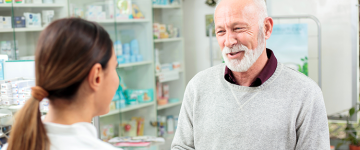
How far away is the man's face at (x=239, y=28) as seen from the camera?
4.09ft

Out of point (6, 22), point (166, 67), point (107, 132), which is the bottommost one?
point (107, 132)

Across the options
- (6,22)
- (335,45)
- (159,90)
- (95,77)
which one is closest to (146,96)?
(159,90)

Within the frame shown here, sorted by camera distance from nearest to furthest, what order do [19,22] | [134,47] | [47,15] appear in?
[19,22]
[47,15]
[134,47]

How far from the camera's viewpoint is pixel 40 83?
0.66 m

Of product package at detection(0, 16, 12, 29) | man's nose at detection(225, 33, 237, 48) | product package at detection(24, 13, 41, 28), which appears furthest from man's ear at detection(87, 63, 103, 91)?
product package at detection(24, 13, 41, 28)

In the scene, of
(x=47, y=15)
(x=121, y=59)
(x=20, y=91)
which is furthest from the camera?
(x=121, y=59)

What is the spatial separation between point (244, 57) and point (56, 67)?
0.81 meters

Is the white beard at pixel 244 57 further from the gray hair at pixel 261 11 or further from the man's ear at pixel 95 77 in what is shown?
the man's ear at pixel 95 77

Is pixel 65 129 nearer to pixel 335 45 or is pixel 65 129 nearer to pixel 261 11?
pixel 261 11

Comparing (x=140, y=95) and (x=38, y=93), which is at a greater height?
(x=38, y=93)

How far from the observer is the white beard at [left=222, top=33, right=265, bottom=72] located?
127cm

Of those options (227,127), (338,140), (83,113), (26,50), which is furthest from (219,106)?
(338,140)

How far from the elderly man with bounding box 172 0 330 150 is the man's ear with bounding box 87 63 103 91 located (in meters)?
0.67

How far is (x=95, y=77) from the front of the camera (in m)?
0.69
